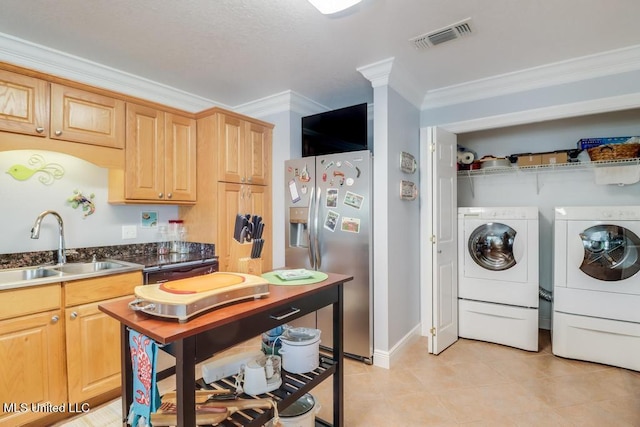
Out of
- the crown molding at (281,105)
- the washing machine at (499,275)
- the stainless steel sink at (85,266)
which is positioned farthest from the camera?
the crown molding at (281,105)

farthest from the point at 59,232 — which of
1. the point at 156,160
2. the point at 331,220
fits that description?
the point at 331,220

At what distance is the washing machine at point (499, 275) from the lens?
9.66ft

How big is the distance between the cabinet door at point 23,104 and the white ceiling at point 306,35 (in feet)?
1.22

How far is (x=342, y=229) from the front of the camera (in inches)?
111

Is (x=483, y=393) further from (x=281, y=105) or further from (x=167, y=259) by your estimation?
(x=281, y=105)

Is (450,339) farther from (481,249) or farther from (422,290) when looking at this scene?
(481,249)

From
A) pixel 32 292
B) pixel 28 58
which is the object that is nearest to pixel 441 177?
pixel 32 292

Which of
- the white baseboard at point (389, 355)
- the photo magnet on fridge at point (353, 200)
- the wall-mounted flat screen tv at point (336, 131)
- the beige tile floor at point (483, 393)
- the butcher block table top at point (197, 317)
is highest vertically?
the wall-mounted flat screen tv at point (336, 131)

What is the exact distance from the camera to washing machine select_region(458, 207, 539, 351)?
295 centimetres

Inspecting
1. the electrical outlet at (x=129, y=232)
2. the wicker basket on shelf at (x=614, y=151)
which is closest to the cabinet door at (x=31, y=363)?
the electrical outlet at (x=129, y=232)

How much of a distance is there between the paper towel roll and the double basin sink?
332 centimetres

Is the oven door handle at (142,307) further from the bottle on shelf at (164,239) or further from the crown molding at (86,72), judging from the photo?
the crown molding at (86,72)

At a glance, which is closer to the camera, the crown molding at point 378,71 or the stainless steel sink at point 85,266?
the stainless steel sink at point 85,266

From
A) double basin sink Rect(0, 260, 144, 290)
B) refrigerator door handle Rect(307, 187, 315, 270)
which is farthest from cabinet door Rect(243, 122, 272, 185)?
double basin sink Rect(0, 260, 144, 290)
